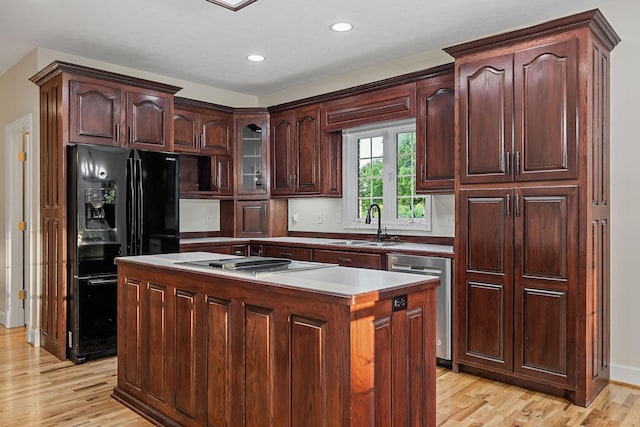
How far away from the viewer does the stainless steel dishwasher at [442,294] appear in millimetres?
3648

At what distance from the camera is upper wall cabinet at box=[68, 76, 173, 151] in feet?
13.0

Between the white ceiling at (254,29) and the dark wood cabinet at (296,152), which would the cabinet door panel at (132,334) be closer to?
the white ceiling at (254,29)

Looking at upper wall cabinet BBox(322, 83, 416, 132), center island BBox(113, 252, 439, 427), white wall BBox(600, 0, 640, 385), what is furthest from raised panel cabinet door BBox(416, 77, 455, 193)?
center island BBox(113, 252, 439, 427)

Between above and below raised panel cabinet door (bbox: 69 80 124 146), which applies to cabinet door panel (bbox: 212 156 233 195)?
below

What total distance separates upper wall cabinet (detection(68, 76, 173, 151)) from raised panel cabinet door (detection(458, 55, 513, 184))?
2.78m

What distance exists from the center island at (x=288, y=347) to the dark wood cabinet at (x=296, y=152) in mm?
2651

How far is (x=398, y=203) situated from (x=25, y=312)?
4.15 meters

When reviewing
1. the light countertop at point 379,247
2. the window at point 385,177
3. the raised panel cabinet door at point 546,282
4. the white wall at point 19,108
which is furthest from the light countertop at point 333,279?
the white wall at point 19,108

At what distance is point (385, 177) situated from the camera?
15.9 ft

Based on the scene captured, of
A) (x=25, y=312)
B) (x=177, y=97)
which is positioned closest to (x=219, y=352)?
(x=177, y=97)

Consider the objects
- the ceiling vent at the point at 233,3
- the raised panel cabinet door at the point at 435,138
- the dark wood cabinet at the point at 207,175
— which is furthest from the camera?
the dark wood cabinet at the point at 207,175

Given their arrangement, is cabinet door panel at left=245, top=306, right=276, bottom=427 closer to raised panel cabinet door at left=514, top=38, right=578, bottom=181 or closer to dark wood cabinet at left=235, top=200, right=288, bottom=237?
raised panel cabinet door at left=514, top=38, right=578, bottom=181

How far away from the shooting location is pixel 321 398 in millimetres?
1797

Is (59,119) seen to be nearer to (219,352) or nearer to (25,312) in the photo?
(25,312)
